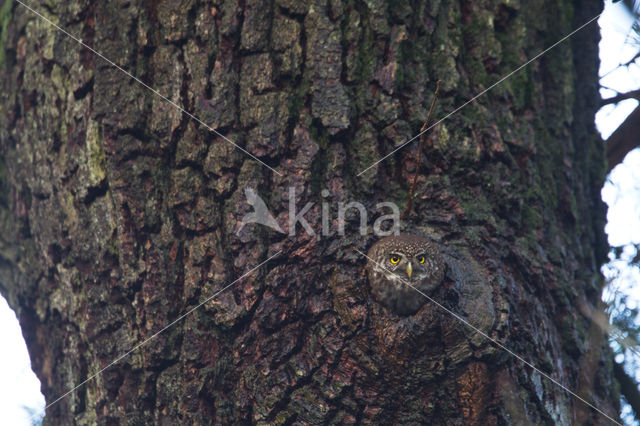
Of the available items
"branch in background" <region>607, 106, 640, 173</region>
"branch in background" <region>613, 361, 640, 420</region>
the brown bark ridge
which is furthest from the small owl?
"branch in background" <region>607, 106, 640, 173</region>

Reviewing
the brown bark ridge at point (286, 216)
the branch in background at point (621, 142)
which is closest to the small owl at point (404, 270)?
the brown bark ridge at point (286, 216)

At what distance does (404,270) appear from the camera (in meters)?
1.62

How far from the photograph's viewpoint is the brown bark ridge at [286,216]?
168 cm

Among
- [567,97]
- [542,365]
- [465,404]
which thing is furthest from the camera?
[567,97]

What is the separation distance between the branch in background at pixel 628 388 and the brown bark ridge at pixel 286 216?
19cm

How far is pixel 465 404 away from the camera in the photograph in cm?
166

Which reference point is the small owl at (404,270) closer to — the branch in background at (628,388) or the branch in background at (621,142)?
the branch in background at (628,388)

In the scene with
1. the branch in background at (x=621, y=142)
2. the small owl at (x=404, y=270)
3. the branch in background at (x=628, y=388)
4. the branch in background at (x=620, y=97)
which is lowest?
the branch in background at (x=628, y=388)

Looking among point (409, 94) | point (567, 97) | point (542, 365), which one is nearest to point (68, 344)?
point (409, 94)

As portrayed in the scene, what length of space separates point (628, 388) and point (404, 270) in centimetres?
140

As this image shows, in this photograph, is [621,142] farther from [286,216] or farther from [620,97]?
[286,216]

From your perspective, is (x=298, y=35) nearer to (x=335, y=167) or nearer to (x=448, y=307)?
(x=335, y=167)

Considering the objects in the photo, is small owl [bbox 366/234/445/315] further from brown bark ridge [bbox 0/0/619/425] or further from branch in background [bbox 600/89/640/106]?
branch in background [bbox 600/89/640/106]

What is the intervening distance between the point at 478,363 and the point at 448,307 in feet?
0.59
